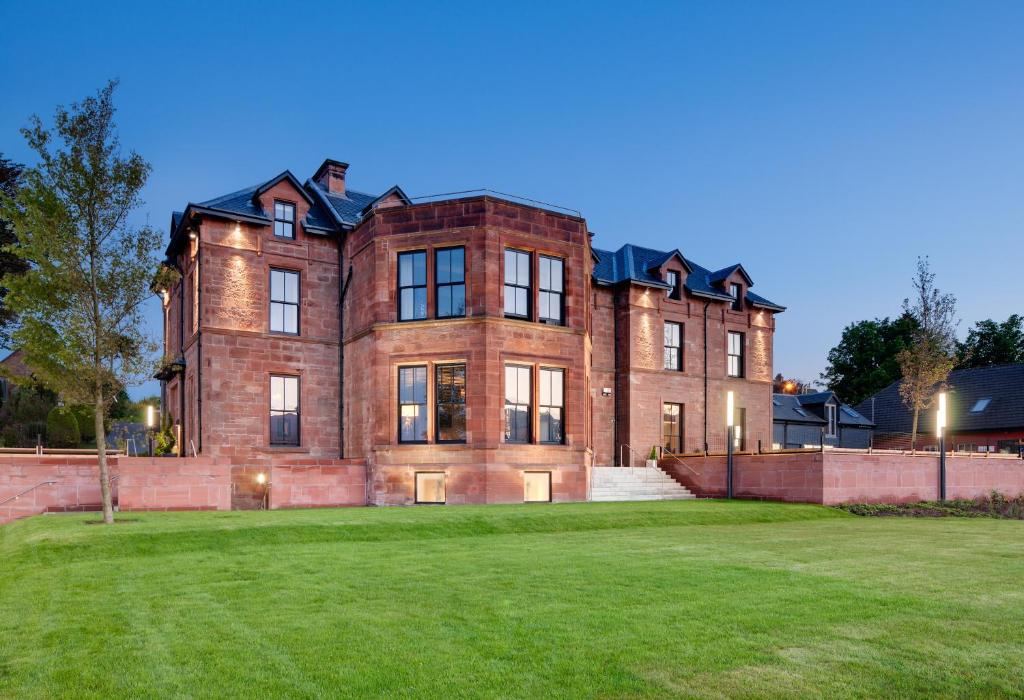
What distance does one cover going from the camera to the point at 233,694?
5.09m

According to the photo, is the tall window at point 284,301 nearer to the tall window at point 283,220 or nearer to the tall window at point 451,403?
the tall window at point 283,220

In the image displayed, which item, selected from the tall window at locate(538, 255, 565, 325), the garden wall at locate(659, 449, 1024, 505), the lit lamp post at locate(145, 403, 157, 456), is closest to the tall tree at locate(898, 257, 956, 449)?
the garden wall at locate(659, 449, 1024, 505)

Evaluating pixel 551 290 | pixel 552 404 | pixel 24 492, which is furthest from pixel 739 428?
pixel 24 492

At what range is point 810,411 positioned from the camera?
45375mm

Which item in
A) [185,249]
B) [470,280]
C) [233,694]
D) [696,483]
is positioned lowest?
[696,483]

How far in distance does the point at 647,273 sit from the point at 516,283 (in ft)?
37.7

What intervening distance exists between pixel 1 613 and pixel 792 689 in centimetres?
773

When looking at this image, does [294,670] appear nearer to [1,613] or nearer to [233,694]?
[233,694]

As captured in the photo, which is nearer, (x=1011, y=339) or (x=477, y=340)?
(x=477, y=340)

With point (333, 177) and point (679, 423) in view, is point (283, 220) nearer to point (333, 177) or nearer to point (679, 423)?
point (333, 177)

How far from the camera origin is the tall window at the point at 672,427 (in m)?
32.2

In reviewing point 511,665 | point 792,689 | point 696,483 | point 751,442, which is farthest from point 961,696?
point 751,442

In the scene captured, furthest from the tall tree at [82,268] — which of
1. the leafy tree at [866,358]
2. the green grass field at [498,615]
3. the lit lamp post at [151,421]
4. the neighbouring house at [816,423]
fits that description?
the leafy tree at [866,358]

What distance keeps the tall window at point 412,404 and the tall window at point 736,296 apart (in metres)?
18.5
